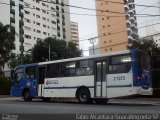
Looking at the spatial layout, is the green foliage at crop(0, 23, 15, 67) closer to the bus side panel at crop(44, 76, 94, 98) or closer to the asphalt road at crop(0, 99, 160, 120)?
the bus side panel at crop(44, 76, 94, 98)

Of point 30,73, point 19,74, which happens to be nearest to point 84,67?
point 30,73

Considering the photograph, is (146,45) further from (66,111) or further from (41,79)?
(66,111)

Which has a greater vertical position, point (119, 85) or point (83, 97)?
point (119, 85)

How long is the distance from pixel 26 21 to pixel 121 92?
8562 centimetres

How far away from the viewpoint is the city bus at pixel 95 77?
20.8 meters

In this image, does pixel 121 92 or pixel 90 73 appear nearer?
pixel 121 92

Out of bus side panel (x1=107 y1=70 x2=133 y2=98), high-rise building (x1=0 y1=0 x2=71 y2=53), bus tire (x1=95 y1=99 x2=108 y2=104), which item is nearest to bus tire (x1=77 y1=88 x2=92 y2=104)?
bus tire (x1=95 y1=99 x2=108 y2=104)

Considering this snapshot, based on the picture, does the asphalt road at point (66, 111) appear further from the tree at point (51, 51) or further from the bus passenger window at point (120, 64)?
the tree at point (51, 51)

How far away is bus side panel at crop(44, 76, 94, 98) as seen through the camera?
22731 mm

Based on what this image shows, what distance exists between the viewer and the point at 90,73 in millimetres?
22672

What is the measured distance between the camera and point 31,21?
10656 cm

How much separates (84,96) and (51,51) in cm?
4584

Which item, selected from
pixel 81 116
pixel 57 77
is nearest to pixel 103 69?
pixel 57 77

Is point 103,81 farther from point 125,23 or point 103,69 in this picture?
point 125,23
